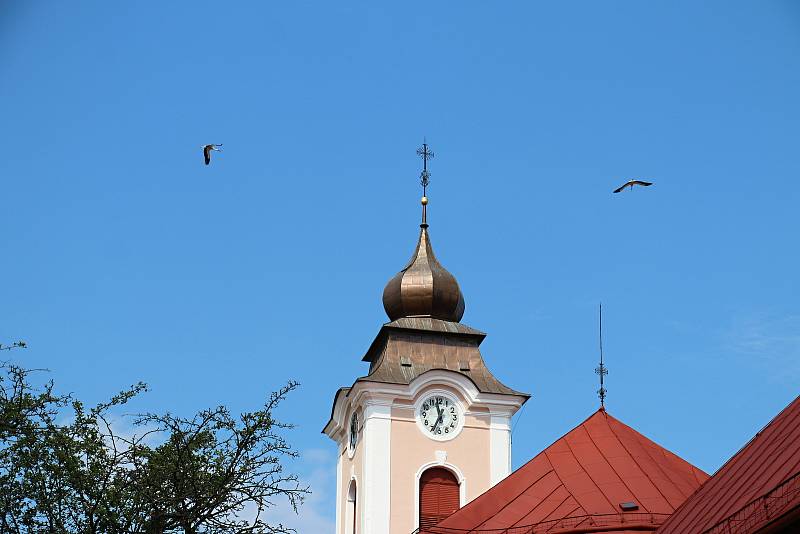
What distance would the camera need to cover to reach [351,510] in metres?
35.0

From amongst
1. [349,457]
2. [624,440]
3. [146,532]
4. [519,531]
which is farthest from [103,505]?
[349,457]

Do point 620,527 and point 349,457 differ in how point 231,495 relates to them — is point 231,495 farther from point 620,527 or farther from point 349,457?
point 349,457

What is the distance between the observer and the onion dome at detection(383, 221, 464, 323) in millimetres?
36438

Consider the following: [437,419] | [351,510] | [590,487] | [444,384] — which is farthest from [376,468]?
[590,487]

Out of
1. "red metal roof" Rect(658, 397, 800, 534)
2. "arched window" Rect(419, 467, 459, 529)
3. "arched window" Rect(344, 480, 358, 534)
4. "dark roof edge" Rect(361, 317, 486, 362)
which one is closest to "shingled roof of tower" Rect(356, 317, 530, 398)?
"dark roof edge" Rect(361, 317, 486, 362)

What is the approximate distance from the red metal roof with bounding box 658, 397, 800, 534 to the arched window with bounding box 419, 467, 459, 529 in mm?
10814

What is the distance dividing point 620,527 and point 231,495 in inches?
462

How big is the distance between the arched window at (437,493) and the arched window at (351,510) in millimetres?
2125

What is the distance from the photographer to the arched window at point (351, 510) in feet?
114

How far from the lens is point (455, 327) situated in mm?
35719

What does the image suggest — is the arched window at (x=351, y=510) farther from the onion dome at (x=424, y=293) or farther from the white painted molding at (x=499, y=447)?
the onion dome at (x=424, y=293)

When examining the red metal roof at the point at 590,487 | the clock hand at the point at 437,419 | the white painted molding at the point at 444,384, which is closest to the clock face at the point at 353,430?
the white painted molding at the point at 444,384

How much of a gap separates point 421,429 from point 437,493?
1.63m

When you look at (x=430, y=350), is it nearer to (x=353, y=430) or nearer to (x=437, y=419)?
Answer: (x=437, y=419)
